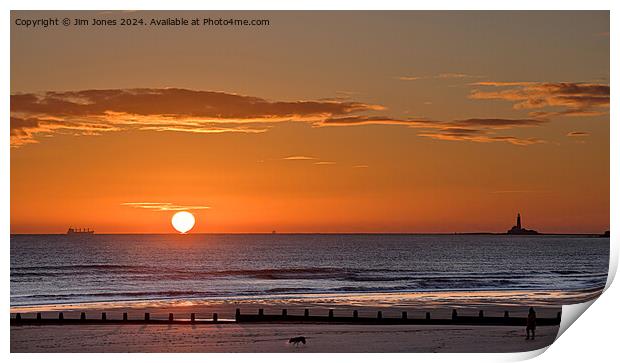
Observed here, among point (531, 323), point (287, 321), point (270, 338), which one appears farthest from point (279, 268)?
point (531, 323)

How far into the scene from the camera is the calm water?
48.5 ft

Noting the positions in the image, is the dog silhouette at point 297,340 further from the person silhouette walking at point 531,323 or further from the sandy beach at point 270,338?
the person silhouette walking at point 531,323

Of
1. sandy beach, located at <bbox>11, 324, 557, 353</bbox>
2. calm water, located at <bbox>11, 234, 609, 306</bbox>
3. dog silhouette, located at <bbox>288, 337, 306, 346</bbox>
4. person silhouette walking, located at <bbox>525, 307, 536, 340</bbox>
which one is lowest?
calm water, located at <bbox>11, 234, 609, 306</bbox>

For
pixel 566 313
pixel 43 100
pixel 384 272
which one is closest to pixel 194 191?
pixel 43 100

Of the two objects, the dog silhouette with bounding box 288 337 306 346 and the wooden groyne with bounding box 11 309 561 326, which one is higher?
the dog silhouette with bounding box 288 337 306 346

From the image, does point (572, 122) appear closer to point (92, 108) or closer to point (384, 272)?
point (92, 108)

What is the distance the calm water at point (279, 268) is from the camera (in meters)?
14.8

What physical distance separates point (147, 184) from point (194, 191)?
0.40 m

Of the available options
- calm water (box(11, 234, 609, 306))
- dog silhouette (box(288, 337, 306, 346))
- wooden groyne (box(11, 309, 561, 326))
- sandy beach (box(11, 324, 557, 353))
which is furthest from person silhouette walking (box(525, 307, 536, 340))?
calm water (box(11, 234, 609, 306))

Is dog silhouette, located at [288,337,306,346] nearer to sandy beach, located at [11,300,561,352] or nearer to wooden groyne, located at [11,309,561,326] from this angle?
sandy beach, located at [11,300,561,352]

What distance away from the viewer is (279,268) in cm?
2356

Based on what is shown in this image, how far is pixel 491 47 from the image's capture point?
6125 mm

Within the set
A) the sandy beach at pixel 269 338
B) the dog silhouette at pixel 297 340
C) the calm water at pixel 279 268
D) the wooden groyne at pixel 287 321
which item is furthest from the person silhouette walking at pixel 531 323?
the calm water at pixel 279 268
